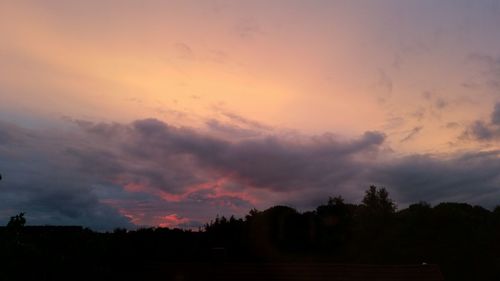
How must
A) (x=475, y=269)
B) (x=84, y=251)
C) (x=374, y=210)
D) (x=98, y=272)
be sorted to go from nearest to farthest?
(x=98, y=272)
(x=84, y=251)
(x=475, y=269)
(x=374, y=210)

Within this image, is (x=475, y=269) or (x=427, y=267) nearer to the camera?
(x=427, y=267)

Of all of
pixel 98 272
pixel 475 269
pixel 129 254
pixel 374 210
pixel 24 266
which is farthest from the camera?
pixel 374 210

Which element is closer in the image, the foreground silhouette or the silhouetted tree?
the silhouetted tree

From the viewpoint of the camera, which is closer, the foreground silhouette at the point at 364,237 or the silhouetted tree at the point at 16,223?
the silhouetted tree at the point at 16,223

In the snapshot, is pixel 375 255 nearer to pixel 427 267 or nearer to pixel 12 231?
pixel 427 267

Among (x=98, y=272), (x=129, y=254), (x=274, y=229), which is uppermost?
(x=274, y=229)

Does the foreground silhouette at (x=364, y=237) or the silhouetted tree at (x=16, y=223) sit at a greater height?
the foreground silhouette at (x=364, y=237)

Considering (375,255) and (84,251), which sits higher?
(375,255)

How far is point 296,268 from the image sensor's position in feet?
96.6

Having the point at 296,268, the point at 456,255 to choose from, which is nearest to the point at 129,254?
the point at 296,268

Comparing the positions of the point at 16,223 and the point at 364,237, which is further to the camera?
the point at 364,237

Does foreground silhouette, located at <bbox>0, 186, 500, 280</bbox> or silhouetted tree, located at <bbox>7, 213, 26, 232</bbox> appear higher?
foreground silhouette, located at <bbox>0, 186, 500, 280</bbox>

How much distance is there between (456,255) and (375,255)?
8521 millimetres

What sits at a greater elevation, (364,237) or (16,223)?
(364,237)
